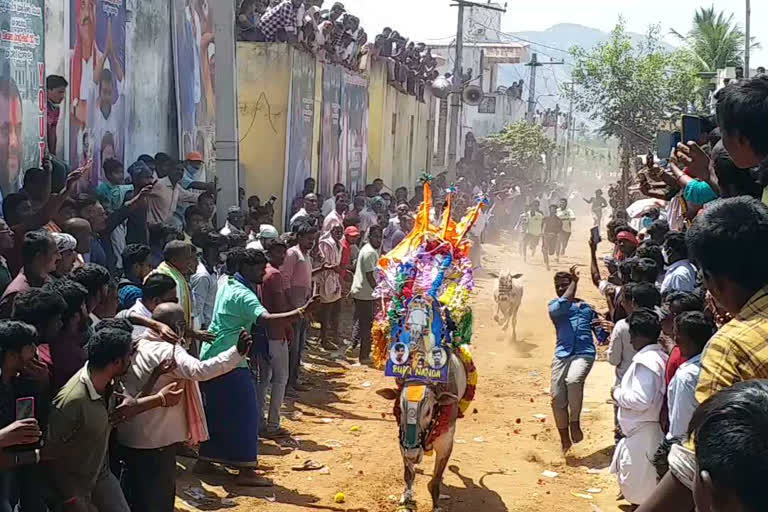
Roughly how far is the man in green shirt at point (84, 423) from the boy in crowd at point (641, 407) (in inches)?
135

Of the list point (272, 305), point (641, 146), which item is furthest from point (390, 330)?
point (641, 146)

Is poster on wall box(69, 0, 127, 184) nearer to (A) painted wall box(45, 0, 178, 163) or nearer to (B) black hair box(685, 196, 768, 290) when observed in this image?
(A) painted wall box(45, 0, 178, 163)

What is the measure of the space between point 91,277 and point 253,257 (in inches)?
86.2

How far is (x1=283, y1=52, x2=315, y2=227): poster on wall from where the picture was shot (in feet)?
56.0

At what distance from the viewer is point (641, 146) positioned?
33.6 m

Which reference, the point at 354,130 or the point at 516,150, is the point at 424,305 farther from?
the point at 516,150

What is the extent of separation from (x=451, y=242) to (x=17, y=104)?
399 cm

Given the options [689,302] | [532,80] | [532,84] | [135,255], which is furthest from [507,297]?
[532,84]

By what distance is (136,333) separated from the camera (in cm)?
614

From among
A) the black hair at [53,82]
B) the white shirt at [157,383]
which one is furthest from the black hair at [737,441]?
the black hair at [53,82]

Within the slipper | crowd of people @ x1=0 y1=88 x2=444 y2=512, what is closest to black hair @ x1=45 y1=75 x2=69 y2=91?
crowd of people @ x1=0 y1=88 x2=444 y2=512

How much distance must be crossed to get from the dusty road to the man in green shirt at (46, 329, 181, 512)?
8.05 feet

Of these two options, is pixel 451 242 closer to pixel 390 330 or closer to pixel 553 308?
pixel 390 330

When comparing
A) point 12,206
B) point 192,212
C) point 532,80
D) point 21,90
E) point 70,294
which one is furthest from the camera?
point 532,80
